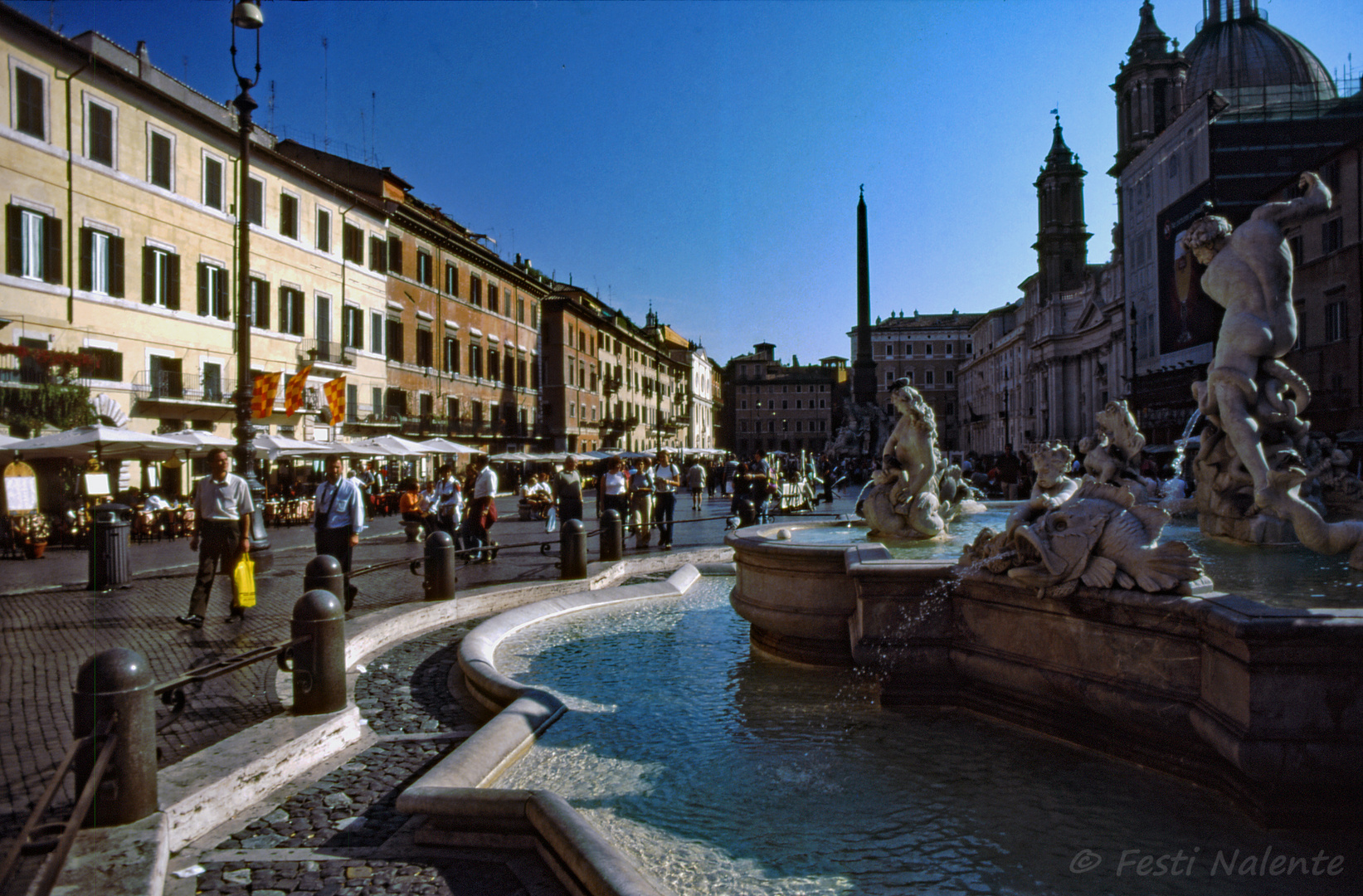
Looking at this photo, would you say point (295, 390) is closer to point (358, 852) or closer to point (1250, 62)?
point (358, 852)

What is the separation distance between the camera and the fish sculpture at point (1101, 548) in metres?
3.37

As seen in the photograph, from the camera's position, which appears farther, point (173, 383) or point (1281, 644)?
point (173, 383)

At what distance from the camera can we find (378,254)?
32.4m

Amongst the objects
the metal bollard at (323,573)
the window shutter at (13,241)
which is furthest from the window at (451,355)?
the metal bollard at (323,573)

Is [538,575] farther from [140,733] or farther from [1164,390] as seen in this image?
[1164,390]

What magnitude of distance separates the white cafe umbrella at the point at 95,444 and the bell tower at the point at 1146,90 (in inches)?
2375

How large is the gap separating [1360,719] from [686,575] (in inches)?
265

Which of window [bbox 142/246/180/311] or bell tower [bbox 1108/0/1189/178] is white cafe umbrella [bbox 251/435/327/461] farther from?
bell tower [bbox 1108/0/1189/178]

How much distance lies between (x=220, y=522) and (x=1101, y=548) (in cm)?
696

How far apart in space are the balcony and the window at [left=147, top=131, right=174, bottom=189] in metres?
6.44

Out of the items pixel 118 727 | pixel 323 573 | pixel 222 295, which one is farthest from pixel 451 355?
pixel 118 727

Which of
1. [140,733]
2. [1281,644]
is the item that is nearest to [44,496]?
[140,733]

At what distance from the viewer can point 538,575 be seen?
10.3m

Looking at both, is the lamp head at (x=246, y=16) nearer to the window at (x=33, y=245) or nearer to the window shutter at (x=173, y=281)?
the window at (x=33, y=245)
